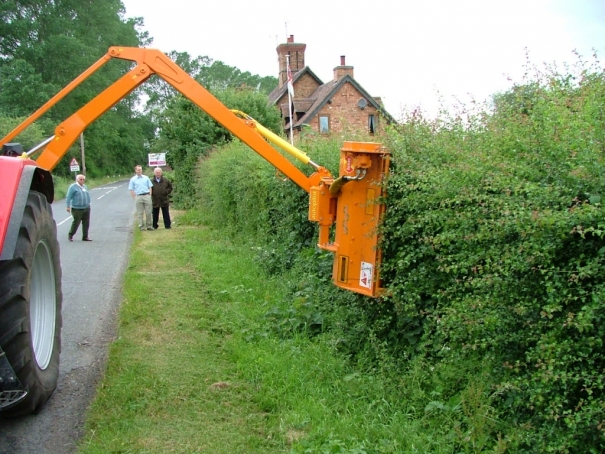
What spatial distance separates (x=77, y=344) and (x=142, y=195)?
9702mm

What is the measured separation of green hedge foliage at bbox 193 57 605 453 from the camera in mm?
3064

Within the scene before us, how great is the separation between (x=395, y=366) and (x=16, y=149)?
12.1 ft

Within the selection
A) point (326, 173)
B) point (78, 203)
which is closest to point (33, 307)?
point (326, 173)

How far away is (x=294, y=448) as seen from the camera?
3967 mm

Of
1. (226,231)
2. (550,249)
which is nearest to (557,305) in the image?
(550,249)

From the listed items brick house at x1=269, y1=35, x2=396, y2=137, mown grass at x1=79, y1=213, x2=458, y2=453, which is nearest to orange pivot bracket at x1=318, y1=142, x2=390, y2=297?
mown grass at x1=79, y1=213, x2=458, y2=453

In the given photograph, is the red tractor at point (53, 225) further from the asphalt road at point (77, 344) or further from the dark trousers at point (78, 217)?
the dark trousers at point (78, 217)

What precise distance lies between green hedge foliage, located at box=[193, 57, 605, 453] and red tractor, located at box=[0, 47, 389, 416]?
0.82 feet

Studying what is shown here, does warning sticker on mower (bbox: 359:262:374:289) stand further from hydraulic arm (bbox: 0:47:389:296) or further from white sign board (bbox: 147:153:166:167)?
white sign board (bbox: 147:153:166:167)

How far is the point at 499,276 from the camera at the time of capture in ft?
11.6

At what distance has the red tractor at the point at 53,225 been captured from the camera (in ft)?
12.6

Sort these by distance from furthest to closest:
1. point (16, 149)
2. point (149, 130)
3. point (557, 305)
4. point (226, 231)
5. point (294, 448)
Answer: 1. point (149, 130)
2. point (226, 231)
3. point (16, 149)
4. point (294, 448)
5. point (557, 305)

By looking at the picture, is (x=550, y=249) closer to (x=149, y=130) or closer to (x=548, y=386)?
(x=548, y=386)

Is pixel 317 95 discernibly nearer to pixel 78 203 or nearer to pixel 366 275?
pixel 78 203
